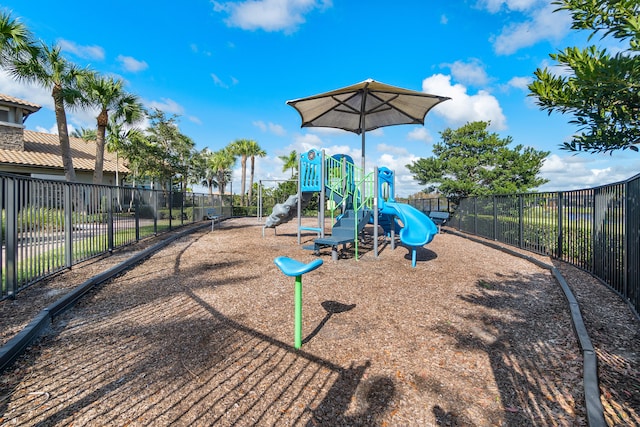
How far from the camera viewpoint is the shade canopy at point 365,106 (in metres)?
7.98

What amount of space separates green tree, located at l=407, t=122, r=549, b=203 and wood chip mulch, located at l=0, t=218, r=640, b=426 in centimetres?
1108

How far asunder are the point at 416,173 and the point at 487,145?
380 centimetres

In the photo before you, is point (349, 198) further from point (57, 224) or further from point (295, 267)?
point (57, 224)

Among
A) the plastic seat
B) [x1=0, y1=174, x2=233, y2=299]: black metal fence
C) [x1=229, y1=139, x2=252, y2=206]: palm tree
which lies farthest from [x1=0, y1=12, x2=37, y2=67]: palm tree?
[x1=229, y1=139, x2=252, y2=206]: palm tree

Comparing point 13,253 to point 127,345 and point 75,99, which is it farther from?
point 75,99

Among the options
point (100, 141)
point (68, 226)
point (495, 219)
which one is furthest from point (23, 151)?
point (495, 219)

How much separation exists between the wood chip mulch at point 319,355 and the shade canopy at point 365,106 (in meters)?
5.04

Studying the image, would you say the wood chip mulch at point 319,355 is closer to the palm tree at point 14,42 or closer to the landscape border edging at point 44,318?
the landscape border edging at point 44,318

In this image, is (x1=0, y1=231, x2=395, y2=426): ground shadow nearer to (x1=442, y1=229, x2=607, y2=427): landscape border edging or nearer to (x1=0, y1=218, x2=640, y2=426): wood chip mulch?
(x1=0, y1=218, x2=640, y2=426): wood chip mulch

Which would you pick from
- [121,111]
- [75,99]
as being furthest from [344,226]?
[121,111]

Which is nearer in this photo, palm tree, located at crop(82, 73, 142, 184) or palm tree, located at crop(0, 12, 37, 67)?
palm tree, located at crop(0, 12, 37, 67)

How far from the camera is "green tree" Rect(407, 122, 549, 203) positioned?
14805 mm

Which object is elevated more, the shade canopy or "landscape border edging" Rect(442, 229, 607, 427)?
the shade canopy

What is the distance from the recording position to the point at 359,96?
8.96 m
